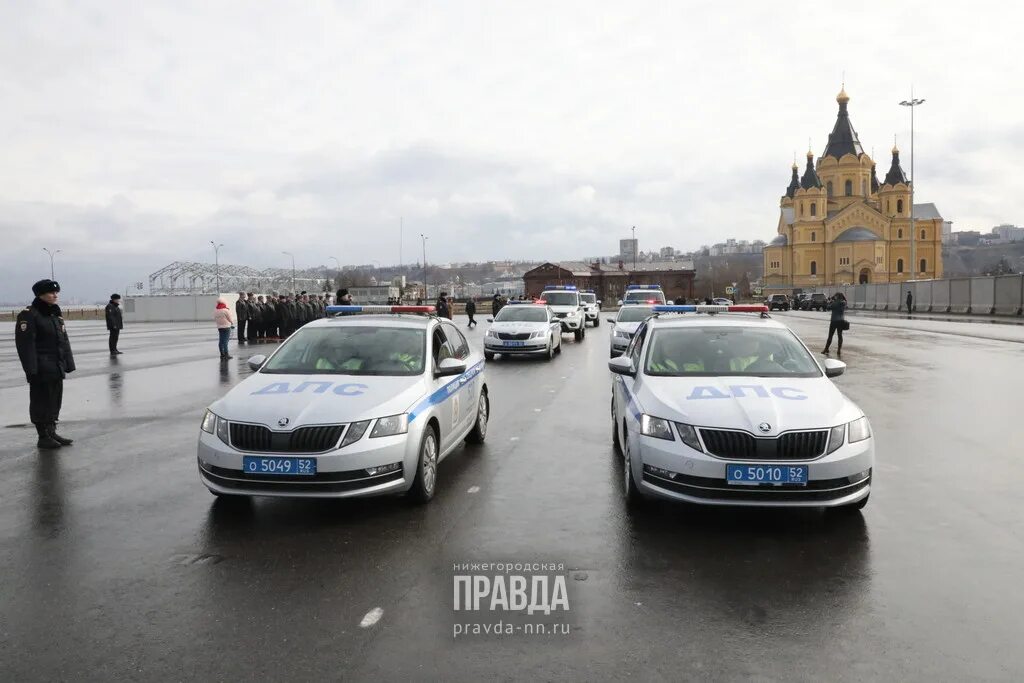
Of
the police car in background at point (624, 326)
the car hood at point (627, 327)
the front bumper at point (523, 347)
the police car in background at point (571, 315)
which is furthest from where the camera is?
the police car in background at point (571, 315)

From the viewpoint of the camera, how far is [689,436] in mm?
5324

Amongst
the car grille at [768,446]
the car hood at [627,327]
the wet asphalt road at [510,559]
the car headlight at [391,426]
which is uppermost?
the car hood at [627,327]

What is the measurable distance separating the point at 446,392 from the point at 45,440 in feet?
17.1

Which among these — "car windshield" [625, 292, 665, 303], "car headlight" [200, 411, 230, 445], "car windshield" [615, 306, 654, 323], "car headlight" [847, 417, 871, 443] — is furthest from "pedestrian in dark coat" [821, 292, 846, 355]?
"car headlight" [200, 411, 230, 445]

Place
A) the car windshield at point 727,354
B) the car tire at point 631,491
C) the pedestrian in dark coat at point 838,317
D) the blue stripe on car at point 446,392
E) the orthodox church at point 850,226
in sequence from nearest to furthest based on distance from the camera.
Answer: the car tire at point 631,491 → the blue stripe on car at point 446,392 → the car windshield at point 727,354 → the pedestrian in dark coat at point 838,317 → the orthodox church at point 850,226

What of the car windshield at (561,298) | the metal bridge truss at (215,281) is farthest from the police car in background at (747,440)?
the metal bridge truss at (215,281)

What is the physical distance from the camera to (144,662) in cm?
353

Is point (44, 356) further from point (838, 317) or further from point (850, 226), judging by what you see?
point (850, 226)

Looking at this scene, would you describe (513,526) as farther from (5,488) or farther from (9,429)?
(9,429)

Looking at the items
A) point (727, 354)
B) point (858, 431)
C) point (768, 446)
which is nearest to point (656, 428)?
point (768, 446)

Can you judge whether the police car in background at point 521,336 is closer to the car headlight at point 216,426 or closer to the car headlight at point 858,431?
the car headlight at point 216,426

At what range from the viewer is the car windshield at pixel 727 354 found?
6.61 m

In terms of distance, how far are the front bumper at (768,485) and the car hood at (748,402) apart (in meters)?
0.24

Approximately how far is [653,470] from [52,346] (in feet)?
23.8
